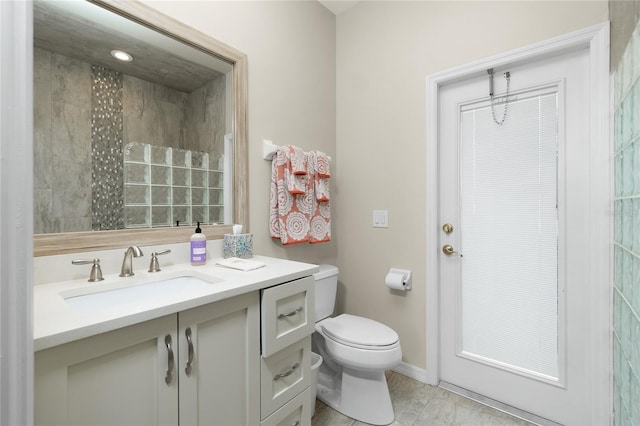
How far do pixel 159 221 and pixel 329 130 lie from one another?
1397mm

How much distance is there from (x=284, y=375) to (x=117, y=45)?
151 cm

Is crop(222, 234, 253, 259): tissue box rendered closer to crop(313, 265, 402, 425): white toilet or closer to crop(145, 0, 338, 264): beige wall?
crop(145, 0, 338, 264): beige wall

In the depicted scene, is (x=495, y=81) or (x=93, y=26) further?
(x=495, y=81)

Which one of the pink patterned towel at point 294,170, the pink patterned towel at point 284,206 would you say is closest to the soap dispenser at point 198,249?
the pink patterned towel at point 284,206

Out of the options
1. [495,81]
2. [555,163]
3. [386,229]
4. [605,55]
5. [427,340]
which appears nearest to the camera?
[605,55]

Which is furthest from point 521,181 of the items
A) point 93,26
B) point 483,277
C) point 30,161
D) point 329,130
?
point 93,26

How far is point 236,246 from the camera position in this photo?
59.3 inches

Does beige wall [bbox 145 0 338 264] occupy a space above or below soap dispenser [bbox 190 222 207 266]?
above

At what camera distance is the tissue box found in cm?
151


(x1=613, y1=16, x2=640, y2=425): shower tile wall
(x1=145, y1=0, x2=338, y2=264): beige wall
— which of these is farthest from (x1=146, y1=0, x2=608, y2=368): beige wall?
(x1=613, y1=16, x2=640, y2=425): shower tile wall

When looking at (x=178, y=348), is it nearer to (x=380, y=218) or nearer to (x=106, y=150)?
(x=106, y=150)

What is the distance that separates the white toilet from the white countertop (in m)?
0.57

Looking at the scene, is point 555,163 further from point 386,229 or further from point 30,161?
point 30,161

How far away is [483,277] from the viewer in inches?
70.0
